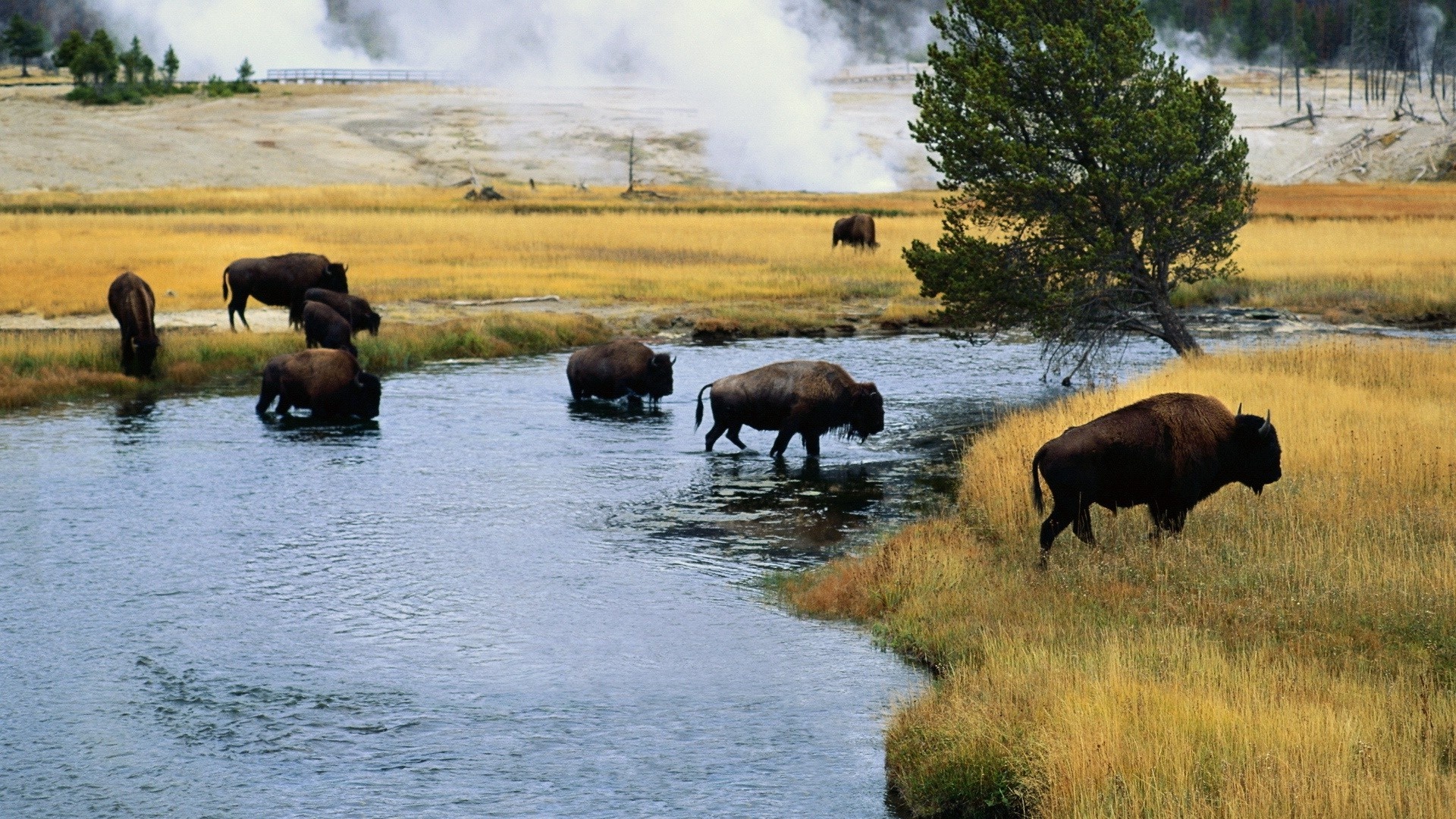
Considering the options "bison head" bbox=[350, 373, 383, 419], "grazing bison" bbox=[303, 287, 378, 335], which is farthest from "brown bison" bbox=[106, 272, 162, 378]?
"bison head" bbox=[350, 373, 383, 419]

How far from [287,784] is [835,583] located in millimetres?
5019

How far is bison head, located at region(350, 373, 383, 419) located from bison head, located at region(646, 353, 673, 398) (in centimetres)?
384

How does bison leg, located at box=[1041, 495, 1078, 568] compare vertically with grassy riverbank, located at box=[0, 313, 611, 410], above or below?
below

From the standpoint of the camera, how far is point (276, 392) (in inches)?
805

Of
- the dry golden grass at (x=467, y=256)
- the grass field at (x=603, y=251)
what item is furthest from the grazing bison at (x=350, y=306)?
the grass field at (x=603, y=251)

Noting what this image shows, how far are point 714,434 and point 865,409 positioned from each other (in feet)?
6.26

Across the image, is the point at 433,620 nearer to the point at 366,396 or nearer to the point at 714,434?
the point at 714,434

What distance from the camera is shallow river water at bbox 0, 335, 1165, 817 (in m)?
8.09

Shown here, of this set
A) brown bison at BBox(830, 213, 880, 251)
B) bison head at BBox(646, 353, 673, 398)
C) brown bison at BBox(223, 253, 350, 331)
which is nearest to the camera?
bison head at BBox(646, 353, 673, 398)

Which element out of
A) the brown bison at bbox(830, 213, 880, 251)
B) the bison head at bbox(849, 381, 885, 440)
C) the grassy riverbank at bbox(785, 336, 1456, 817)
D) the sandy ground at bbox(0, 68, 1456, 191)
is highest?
the sandy ground at bbox(0, 68, 1456, 191)

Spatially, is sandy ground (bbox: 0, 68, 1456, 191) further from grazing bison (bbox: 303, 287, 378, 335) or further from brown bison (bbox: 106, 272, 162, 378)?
brown bison (bbox: 106, 272, 162, 378)

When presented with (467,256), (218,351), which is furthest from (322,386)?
(467,256)

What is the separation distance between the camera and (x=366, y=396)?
66.0 ft

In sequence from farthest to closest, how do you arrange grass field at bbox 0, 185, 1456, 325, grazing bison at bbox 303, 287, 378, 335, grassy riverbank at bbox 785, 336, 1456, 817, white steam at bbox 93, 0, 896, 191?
1. white steam at bbox 93, 0, 896, 191
2. grass field at bbox 0, 185, 1456, 325
3. grazing bison at bbox 303, 287, 378, 335
4. grassy riverbank at bbox 785, 336, 1456, 817
